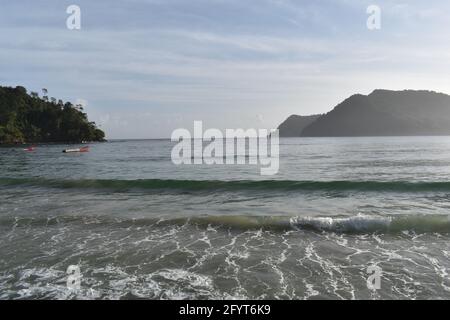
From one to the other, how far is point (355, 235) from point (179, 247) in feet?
22.6

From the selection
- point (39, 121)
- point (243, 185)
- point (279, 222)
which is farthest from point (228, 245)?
point (39, 121)

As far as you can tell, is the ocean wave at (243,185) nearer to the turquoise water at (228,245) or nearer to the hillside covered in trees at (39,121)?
the turquoise water at (228,245)

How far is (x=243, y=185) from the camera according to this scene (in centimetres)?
2798

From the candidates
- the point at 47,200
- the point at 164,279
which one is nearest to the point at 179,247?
the point at 164,279

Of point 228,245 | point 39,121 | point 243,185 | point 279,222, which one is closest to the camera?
point 228,245

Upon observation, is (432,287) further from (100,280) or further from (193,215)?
(193,215)

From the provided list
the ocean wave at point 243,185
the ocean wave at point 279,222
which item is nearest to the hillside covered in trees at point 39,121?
the ocean wave at point 243,185

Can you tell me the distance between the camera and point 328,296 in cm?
820

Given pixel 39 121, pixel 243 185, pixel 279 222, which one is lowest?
pixel 243 185

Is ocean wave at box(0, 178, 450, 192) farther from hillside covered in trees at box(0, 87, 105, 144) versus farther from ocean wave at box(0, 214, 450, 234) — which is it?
hillside covered in trees at box(0, 87, 105, 144)

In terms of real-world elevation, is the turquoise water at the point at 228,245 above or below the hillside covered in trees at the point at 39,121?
below

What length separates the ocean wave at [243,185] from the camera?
1009 inches

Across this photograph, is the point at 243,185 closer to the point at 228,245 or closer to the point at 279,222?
the point at 279,222

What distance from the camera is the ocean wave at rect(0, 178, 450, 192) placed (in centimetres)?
2562
